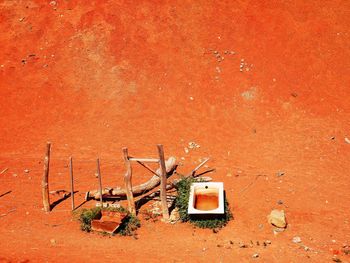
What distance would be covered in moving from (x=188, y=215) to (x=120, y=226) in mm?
1444

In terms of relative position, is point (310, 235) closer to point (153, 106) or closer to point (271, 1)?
point (153, 106)

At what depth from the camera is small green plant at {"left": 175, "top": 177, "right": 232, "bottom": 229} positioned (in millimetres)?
9617

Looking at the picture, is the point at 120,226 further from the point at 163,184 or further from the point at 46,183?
the point at 46,183

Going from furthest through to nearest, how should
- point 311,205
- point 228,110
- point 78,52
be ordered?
point 78,52 < point 228,110 < point 311,205

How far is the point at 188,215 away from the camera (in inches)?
388

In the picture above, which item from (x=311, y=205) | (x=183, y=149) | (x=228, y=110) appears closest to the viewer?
(x=311, y=205)

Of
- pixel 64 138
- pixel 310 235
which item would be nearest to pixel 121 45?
pixel 64 138

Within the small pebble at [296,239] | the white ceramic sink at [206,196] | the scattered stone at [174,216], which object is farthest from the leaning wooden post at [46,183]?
the small pebble at [296,239]

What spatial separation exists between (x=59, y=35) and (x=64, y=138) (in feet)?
15.0

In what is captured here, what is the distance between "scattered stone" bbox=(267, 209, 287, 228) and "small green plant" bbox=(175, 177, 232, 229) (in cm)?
86

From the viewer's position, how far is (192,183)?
1048 centimetres

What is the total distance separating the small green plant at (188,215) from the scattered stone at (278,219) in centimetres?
86

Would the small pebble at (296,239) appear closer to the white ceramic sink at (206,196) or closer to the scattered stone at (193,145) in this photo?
the white ceramic sink at (206,196)

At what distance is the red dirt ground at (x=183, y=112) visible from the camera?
935 centimetres
